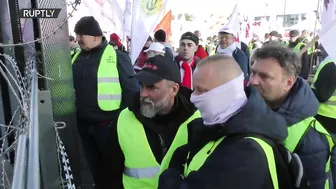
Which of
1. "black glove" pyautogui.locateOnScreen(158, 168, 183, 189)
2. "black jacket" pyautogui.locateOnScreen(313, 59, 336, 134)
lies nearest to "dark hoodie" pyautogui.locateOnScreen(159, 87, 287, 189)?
"black glove" pyautogui.locateOnScreen(158, 168, 183, 189)

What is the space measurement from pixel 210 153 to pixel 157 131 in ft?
2.98

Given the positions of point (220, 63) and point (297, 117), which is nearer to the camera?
point (220, 63)

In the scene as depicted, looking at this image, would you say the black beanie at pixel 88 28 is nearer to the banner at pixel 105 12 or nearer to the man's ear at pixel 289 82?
the banner at pixel 105 12

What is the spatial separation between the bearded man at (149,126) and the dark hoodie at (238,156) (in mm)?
622

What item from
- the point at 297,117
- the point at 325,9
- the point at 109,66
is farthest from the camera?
the point at 109,66

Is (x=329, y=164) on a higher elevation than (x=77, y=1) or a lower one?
lower

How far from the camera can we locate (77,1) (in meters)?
2.29

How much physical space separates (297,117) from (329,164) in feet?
1.09

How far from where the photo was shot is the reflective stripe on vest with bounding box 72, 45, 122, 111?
3.81 metres

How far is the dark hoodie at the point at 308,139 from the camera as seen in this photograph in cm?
186

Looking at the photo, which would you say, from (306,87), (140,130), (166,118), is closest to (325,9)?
(306,87)

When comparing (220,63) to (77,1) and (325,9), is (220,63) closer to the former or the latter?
(77,1)

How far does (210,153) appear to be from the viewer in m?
1.46

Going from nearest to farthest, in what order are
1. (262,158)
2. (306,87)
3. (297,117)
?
(262,158) < (297,117) < (306,87)
